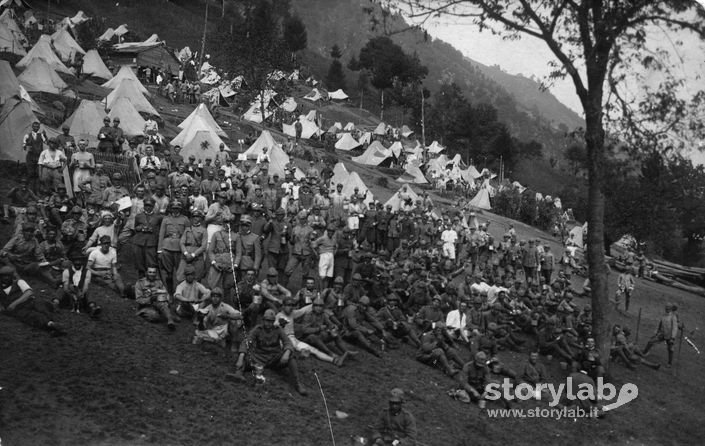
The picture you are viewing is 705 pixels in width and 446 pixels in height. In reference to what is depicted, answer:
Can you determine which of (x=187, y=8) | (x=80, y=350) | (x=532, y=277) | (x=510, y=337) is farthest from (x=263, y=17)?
(x=187, y=8)

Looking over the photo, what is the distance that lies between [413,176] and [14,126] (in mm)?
23615

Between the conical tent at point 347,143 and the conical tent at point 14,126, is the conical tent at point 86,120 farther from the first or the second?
the conical tent at point 347,143

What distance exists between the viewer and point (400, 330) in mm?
13180

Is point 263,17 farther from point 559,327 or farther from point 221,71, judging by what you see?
point 559,327

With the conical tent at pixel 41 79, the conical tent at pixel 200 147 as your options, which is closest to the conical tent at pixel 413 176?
the conical tent at pixel 200 147

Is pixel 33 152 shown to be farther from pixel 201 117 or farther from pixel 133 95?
pixel 133 95

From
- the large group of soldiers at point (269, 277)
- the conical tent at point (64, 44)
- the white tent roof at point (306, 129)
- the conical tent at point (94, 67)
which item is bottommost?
the large group of soldiers at point (269, 277)

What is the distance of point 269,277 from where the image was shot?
11.4 meters

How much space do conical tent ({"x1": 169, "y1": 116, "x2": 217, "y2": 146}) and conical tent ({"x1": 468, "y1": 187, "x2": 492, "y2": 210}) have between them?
51.3 feet

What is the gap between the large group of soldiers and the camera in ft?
34.5

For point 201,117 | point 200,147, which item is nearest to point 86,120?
point 200,147

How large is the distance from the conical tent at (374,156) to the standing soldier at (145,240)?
28.1 m

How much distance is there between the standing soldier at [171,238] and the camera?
1134 cm

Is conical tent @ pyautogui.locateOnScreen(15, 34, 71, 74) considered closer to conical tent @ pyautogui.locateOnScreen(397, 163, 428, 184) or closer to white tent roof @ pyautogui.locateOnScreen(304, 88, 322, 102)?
conical tent @ pyautogui.locateOnScreen(397, 163, 428, 184)
